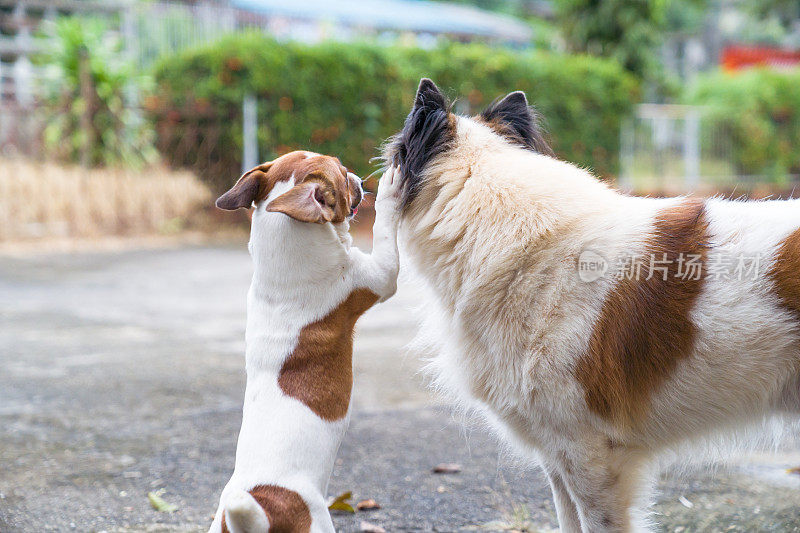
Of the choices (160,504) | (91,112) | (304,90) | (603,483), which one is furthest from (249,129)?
(603,483)

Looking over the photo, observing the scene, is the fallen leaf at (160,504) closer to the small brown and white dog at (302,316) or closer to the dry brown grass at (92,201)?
the small brown and white dog at (302,316)

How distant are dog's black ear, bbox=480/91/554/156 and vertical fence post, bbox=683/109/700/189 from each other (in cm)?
1687

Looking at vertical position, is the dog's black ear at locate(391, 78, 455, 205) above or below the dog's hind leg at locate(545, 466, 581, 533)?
above

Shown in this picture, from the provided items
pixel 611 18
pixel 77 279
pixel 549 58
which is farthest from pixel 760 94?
pixel 77 279

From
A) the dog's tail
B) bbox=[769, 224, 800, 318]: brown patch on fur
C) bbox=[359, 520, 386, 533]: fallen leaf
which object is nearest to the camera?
the dog's tail

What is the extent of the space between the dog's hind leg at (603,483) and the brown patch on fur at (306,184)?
1.15 metres

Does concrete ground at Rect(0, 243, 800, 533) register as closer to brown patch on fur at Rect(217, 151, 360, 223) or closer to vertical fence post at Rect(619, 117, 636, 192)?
brown patch on fur at Rect(217, 151, 360, 223)

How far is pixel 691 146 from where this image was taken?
18453mm

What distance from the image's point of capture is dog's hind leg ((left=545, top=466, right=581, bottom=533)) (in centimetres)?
260

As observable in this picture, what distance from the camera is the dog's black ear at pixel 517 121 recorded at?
9.20 ft

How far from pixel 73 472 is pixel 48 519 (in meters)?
0.48

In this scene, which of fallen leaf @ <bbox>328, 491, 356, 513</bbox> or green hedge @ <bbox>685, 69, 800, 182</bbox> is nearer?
fallen leaf @ <bbox>328, 491, 356, 513</bbox>

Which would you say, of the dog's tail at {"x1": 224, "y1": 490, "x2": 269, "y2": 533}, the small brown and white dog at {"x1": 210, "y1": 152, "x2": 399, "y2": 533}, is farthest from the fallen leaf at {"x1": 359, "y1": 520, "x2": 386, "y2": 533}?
the dog's tail at {"x1": 224, "y1": 490, "x2": 269, "y2": 533}

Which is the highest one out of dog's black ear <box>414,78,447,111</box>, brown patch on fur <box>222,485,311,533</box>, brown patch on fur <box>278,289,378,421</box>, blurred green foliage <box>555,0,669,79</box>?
blurred green foliage <box>555,0,669,79</box>
